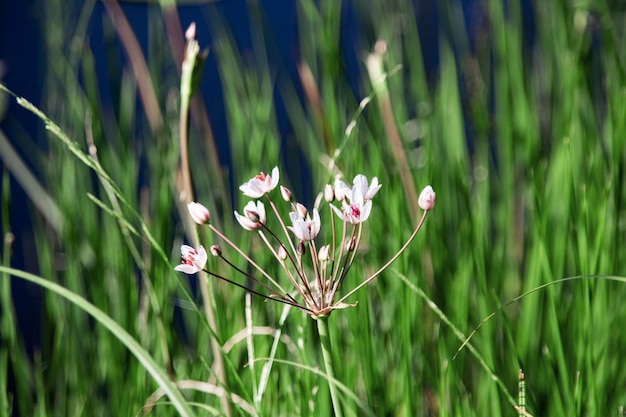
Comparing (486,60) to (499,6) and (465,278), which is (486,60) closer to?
(499,6)

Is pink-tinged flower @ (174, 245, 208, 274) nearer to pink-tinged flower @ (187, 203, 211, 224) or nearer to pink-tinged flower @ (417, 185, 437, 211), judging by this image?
pink-tinged flower @ (187, 203, 211, 224)

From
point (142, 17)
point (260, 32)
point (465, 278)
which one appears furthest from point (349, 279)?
point (142, 17)

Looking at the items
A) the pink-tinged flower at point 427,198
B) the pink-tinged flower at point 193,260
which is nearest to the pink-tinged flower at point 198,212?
the pink-tinged flower at point 193,260

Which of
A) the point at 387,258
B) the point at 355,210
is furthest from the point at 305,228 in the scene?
the point at 387,258

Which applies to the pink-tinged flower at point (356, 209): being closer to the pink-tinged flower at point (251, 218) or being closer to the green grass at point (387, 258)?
the pink-tinged flower at point (251, 218)

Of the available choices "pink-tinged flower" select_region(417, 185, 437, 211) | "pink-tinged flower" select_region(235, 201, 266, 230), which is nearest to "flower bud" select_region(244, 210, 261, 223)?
"pink-tinged flower" select_region(235, 201, 266, 230)
